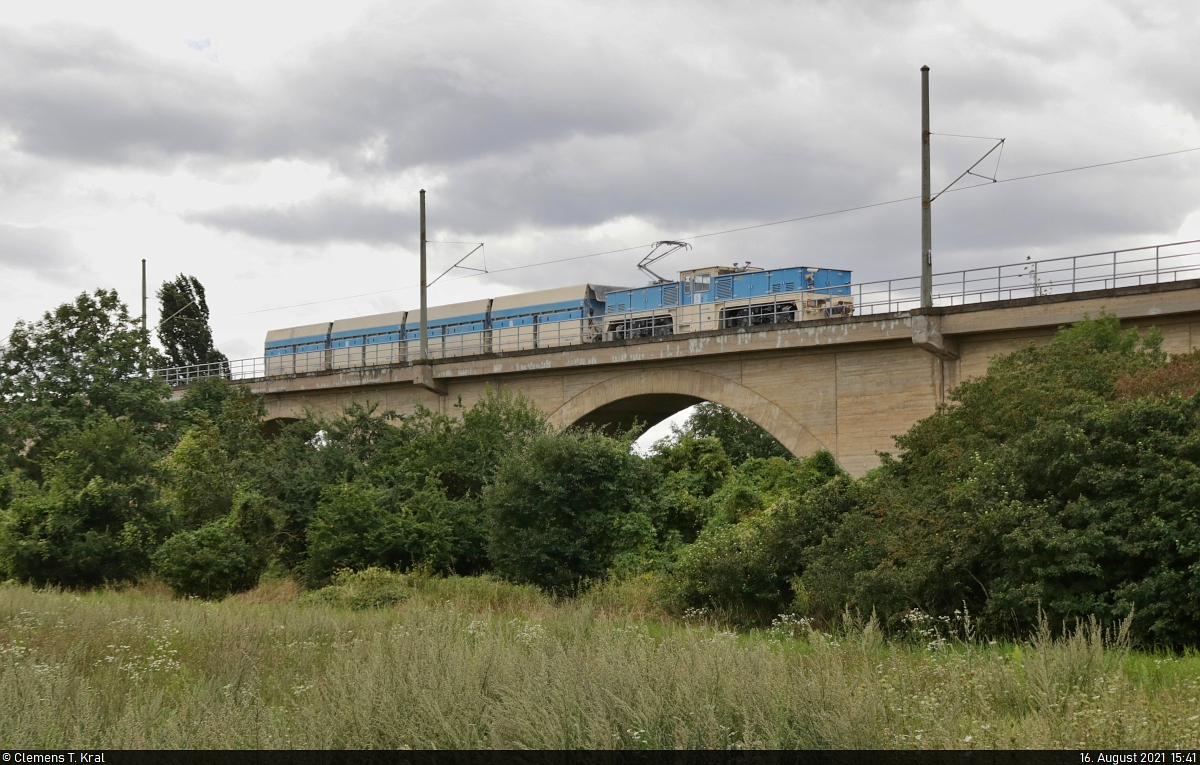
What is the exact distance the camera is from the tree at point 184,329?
6372cm

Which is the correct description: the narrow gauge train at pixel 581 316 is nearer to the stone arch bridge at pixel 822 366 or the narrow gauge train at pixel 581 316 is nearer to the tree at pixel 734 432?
the stone arch bridge at pixel 822 366

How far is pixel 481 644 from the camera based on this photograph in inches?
425

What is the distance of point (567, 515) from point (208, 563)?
8.15 meters

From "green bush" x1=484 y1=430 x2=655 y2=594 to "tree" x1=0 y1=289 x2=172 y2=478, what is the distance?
17550mm

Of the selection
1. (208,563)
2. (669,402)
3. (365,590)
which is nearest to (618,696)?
(365,590)

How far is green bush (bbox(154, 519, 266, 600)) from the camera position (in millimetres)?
23656

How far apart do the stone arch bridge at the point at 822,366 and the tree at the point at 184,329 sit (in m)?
32.5

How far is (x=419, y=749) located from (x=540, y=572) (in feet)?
45.4

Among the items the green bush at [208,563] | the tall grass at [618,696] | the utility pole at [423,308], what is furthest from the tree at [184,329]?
the tall grass at [618,696]

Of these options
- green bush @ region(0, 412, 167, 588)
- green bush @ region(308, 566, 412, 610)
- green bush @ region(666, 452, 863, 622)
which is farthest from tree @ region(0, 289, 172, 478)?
green bush @ region(666, 452, 863, 622)

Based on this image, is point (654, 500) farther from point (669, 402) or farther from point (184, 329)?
point (184, 329)

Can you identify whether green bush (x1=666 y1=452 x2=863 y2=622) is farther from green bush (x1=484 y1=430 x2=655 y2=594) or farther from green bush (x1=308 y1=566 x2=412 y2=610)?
green bush (x1=308 y1=566 x2=412 y2=610)

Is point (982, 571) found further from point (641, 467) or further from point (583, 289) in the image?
point (583, 289)

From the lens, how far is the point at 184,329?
6412cm
